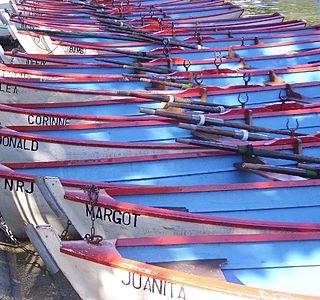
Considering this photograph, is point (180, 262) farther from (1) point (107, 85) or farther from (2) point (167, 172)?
(1) point (107, 85)

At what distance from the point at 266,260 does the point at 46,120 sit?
3904 millimetres

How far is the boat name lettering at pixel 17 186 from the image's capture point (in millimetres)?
6164

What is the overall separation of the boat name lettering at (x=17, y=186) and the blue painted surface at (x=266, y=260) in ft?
5.80

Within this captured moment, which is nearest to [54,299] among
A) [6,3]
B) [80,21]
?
[80,21]

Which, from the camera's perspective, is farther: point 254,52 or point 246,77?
point 254,52

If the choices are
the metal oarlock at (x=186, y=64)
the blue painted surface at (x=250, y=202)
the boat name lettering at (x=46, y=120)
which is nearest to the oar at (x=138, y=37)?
the metal oarlock at (x=186, y=64)

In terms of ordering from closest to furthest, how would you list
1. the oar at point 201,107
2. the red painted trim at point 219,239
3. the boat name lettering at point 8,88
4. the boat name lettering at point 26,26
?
the red painted trim at point 219,239
the oar at point 201,107
the boat name lettering at point 8,88
the boat name lettering at point 26,26

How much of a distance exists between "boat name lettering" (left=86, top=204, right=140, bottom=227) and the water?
49.6 feet

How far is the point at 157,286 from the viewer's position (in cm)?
435

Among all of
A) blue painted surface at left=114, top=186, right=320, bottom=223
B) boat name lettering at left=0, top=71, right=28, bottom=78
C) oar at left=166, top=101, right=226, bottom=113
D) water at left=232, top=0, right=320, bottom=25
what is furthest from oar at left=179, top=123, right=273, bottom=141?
water at left=232, top=0, right=320, bottom=25

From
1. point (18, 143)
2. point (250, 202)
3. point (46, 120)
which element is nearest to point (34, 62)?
point (46, 120)

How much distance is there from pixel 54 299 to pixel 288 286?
203 cm

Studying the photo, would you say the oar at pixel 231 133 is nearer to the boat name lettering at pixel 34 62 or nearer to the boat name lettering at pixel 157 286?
the boat name lettering at pixel 157 286

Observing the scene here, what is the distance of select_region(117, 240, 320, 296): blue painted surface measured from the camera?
195 inches
